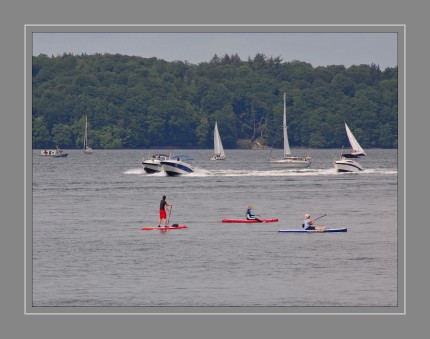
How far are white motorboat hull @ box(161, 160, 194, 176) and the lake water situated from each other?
2361 cm

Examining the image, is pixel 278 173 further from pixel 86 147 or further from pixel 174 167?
pixel 86 147

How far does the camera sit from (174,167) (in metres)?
135

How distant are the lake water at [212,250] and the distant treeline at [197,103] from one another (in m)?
18.2

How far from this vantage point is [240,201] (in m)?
95.4

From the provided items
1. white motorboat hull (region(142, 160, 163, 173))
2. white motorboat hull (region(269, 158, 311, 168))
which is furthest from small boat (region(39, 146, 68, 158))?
white motorboat hull (region(142, 160, 163, 173))

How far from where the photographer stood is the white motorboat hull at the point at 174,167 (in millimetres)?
134500

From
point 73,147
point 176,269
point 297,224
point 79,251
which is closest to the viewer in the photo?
point 176,269

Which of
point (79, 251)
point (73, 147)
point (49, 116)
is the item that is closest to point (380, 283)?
point (79, 251)

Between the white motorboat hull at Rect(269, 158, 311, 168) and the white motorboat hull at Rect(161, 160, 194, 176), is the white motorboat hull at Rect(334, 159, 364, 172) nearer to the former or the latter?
the white motorboat hull at Rect(269, 158, 311, 168)

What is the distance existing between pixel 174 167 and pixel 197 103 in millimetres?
42812

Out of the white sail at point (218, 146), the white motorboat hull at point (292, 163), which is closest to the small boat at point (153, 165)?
the white motorboat hull at point (292, 163)

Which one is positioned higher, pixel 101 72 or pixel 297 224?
pixel 101 72
